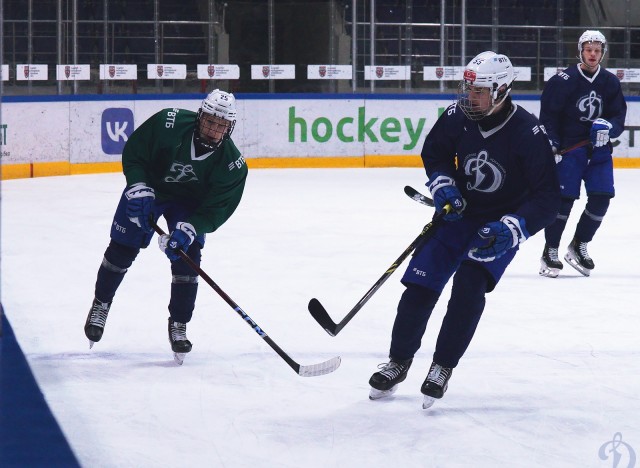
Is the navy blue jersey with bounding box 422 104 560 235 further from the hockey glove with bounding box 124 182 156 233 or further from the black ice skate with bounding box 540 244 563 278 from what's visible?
the black ice skate with bounding box 540 244 563 278

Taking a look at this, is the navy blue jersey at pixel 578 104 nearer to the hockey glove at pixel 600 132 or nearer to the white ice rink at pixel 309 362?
the hockey glove at pixel 600 132

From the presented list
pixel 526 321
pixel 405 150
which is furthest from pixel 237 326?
pixel 405 150

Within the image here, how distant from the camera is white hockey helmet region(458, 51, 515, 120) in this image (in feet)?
11.6

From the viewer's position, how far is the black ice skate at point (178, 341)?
4.23 metres

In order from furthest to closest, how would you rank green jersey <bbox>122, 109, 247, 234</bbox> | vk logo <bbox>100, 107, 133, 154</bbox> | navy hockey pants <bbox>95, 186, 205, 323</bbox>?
vk logo <bbox>100, 107, 133, 154</bbox>, navy hockey pants <bbox>95, 186, 205, 323</bbox>, green jersey <bbox>122, 109, 247, 234</bbox>

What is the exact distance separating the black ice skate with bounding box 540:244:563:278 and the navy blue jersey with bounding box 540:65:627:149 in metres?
0.58

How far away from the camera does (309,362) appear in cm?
432

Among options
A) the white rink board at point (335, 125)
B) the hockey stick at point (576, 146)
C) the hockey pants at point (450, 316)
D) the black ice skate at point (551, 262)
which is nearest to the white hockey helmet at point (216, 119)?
the hockey pants at point (450, 316)

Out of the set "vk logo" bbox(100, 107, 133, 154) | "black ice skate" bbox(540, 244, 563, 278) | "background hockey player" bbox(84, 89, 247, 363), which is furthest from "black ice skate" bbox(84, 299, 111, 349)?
"vk logo" bbox(100, 107, 133, 154)

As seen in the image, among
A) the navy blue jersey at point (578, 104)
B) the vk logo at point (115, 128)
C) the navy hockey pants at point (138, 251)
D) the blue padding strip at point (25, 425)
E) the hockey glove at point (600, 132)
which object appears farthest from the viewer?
the vk logo at point (115, 128)

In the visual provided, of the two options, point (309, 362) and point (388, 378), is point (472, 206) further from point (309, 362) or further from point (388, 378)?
point (309, 362)

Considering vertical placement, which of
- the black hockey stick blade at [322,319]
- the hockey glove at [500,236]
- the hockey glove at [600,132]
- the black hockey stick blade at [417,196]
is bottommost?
the black hockey stick blade at [322,319]

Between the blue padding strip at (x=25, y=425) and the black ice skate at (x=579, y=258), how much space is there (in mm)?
3291

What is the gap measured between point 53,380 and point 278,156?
8.41 meters
